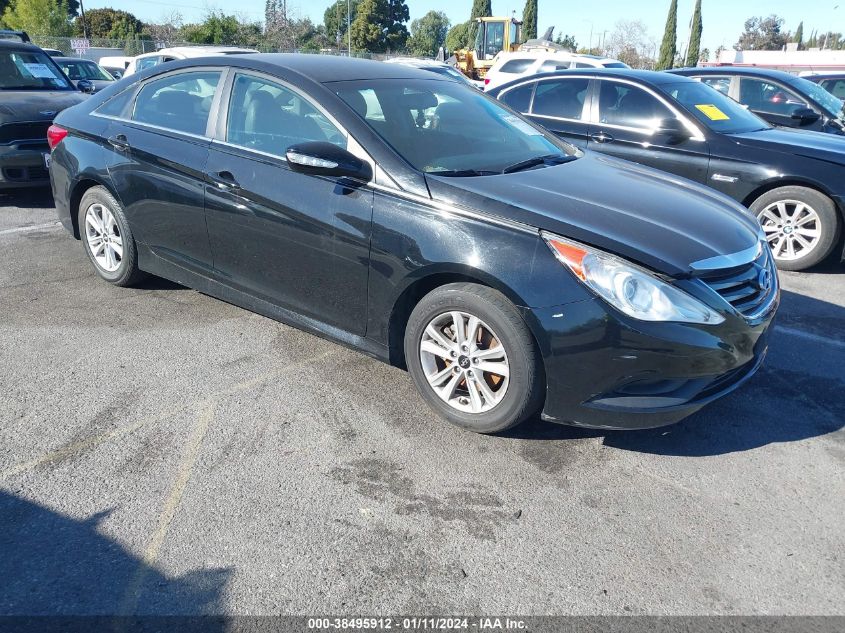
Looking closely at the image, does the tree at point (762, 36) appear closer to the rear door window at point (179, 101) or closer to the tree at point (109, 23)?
the tree at point (109, 23)

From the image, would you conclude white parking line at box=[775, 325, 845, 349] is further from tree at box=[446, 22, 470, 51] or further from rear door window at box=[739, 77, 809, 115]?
tree at box=[446, 22, 470, 51]

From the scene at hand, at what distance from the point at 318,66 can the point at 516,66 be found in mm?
16006

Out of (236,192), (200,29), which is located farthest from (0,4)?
(236,192)

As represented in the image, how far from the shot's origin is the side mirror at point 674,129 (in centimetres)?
659

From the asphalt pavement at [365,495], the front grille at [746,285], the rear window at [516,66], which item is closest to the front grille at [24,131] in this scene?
the asphalt pavement at [365,495]

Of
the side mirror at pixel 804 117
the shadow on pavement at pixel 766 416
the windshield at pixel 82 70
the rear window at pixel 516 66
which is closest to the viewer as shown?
the shadow on pavement at pixel 766 416

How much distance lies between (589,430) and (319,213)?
175cm

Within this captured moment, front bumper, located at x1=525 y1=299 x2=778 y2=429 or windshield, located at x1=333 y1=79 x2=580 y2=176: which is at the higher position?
windshield, located at x1=333 y1=79 x2=580 y2=176

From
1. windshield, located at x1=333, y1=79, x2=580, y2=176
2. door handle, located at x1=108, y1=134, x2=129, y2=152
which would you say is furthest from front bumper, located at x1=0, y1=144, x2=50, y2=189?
windshield, located at x1=333, y1=79, x2=580, y2=176

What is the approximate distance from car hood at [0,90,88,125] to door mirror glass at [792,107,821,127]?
26.7 feet

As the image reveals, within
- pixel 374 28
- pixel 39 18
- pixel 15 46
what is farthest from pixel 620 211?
pixel 374 28

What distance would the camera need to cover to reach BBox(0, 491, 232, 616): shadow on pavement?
2.31 meters

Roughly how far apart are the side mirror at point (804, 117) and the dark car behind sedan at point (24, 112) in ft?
26.8

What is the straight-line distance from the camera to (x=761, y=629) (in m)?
2.29
